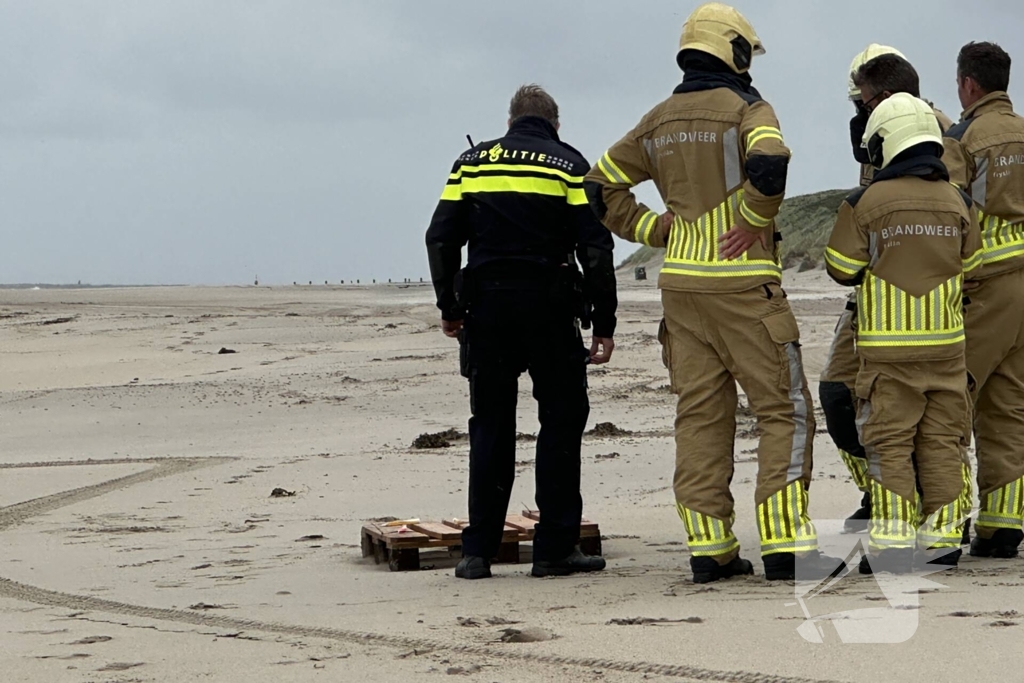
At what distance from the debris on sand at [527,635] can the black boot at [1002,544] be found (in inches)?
96.9

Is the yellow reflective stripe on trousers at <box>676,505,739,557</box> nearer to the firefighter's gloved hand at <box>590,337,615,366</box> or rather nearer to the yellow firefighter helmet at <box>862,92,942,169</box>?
the firefighter's gloved hand at <box>590,337,615,366</box>

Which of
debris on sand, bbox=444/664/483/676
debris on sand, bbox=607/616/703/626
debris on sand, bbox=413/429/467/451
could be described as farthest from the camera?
debris on sand, bbox=413/429/467/451

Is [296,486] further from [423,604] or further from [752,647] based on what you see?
[752,647]

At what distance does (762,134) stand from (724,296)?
65 centimetres

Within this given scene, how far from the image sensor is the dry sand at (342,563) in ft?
14.7

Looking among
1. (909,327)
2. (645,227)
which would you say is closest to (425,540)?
(645,227)

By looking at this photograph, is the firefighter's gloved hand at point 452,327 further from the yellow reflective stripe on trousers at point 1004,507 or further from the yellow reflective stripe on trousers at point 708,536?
the yellow reflective stripe on trousers at point 1004,507

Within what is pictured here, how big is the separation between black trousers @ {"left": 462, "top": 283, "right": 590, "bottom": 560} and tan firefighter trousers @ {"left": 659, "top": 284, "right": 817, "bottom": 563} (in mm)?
635

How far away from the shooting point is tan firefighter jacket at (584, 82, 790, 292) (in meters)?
5.70

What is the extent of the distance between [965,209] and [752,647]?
2423 mm

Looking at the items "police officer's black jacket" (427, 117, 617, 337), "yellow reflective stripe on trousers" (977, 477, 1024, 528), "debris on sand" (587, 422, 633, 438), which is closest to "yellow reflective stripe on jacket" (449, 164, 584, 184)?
"police officer's black jacket" (427, 117, 617, 337)

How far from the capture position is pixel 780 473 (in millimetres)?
5859

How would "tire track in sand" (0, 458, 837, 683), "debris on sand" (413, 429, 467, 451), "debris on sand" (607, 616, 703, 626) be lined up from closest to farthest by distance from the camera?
"tire track in sand" (0, 458, 837, 683) → "debris on sand" (607, 616, 703, 626) → "debris on sand" (413, 429, 467, 451)

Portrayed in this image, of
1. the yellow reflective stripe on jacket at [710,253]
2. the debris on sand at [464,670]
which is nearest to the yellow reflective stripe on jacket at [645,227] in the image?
the yellow reflective stripe on jacket at [710,253]
